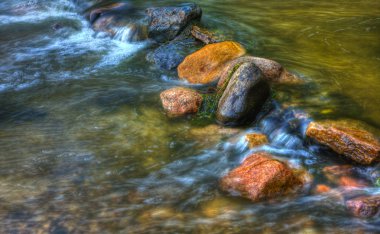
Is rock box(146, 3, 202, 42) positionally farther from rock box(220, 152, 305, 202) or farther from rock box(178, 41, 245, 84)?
rock box(220, 152, 305, 202)

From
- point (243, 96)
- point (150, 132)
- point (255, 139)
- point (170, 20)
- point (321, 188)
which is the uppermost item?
point (170, 20)

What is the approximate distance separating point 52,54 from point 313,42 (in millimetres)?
6883

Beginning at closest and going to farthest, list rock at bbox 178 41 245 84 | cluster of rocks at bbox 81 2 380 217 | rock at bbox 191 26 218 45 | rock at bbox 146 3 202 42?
cluster of rocks at bbox 81 2 380 217
rock at bbox 178 41 245 84
rock at bbox 191 26 218 45
rock at bbox 146 3 202 42

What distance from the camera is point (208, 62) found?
941 centimetres

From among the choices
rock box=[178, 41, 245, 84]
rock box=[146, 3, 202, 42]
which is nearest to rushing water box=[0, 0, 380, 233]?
rock box=[146, 3, 202, 42]

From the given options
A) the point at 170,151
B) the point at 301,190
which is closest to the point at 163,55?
the point at 170,151

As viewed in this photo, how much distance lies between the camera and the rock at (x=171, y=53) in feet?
33.7

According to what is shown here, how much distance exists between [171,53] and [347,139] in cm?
543

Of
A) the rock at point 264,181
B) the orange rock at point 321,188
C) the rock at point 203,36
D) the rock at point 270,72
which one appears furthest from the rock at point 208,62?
the orange rock at point 321,188

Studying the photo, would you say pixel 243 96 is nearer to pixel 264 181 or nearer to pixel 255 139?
pixel 255 139

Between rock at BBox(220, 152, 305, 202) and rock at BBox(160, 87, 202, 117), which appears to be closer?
rock at BBox(220, 152, 305, 202)

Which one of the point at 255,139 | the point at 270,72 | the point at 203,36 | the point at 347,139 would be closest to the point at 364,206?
the point at 347,139

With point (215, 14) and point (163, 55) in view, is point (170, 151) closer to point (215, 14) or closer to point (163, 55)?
point (163, 55)

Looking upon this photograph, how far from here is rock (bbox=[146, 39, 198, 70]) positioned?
10.3 meters
